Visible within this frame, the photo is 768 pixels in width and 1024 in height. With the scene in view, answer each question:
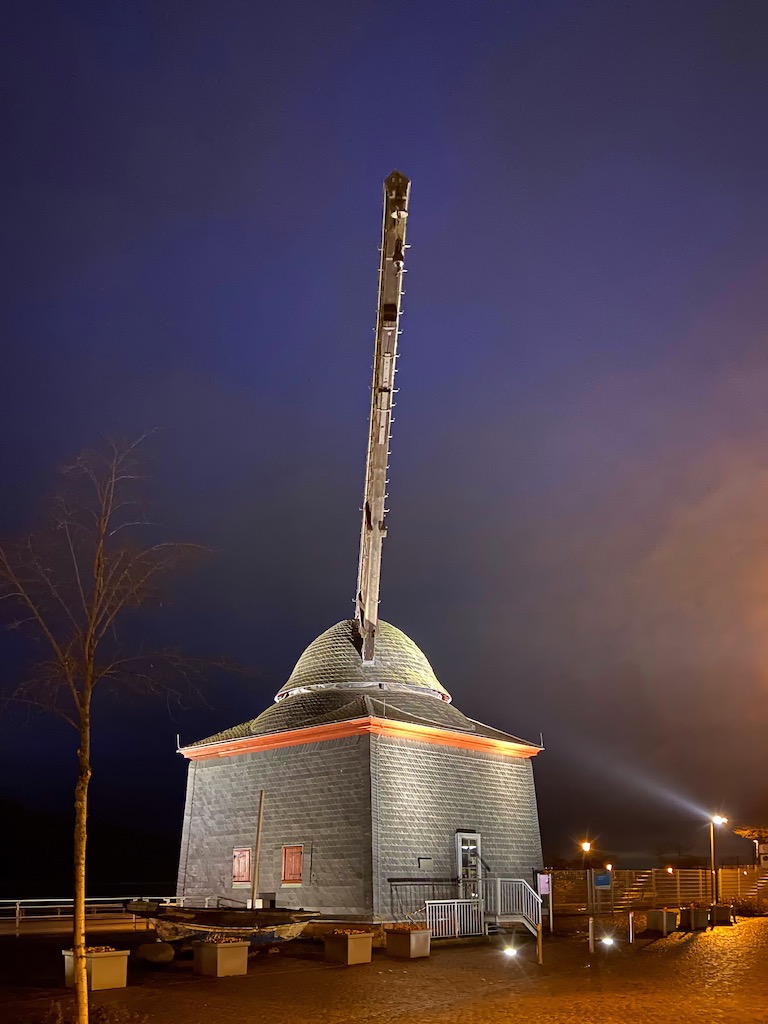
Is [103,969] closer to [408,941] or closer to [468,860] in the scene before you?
[408,941]

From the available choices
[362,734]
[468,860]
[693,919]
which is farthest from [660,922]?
[362,734]

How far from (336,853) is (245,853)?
14.3ft

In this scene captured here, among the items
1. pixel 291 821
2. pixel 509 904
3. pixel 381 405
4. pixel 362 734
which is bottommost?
pixel 509 904

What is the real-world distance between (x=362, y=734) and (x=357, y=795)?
179cm

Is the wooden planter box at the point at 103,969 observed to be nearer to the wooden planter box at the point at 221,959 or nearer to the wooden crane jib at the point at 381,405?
the wooden planter box at the point at 221,959

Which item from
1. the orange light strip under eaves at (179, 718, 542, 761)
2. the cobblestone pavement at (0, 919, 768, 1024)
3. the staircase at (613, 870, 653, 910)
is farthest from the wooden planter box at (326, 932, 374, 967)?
the staircase at (613, 870, 653, 910)

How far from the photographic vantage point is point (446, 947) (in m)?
23.6

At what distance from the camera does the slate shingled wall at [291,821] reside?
2609cm

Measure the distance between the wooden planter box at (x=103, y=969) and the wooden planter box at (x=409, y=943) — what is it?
6.90 m

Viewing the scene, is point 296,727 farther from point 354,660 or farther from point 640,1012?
point 640,1012

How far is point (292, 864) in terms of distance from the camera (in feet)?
90.5

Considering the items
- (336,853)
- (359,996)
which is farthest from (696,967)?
(336,853)

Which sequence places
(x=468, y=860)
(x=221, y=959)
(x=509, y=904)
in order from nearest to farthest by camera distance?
(x=221, y=959) < (x=509, y=904) < (x=468, y=860)

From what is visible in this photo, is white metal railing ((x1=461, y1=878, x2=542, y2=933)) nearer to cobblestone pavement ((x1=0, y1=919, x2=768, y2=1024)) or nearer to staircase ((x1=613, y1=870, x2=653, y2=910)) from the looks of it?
cobblestone pavement ((x1=0, y1=919, x2=768, y2=1024))
